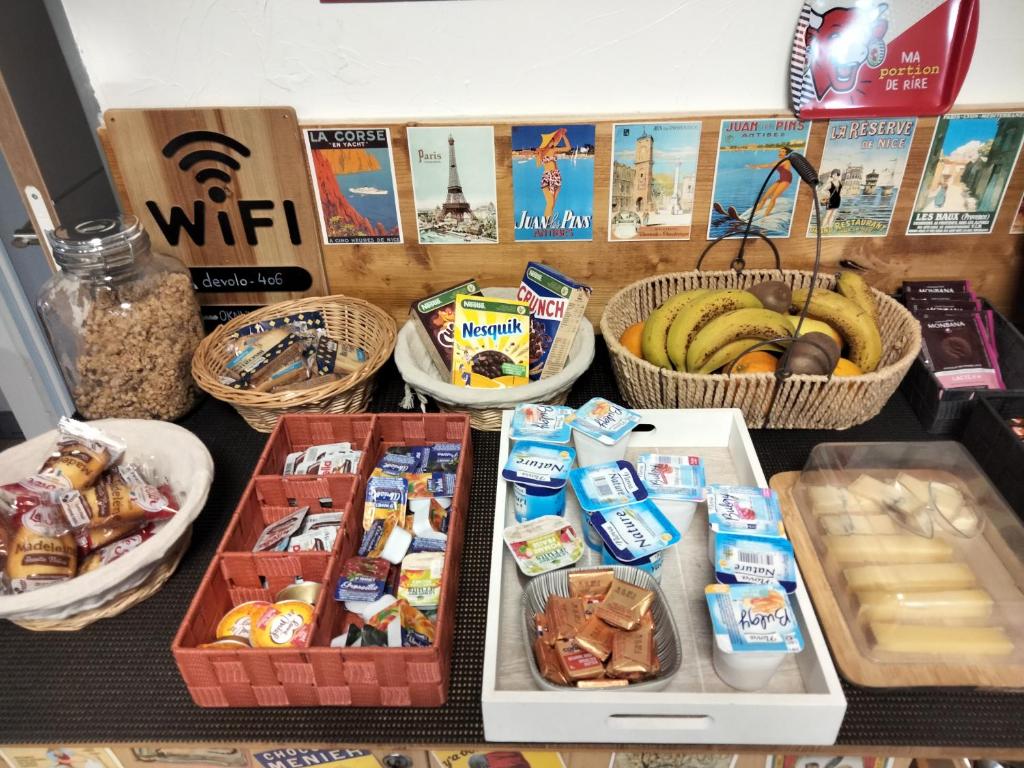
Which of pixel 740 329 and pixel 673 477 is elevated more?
pixel 740 329

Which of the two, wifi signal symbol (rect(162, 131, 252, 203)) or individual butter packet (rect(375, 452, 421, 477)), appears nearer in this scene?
individual butter packet (rect(375, 452, 421, 477))

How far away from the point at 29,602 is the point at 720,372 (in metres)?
1.13

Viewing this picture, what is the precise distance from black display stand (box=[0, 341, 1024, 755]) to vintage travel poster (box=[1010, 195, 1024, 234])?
93 cm

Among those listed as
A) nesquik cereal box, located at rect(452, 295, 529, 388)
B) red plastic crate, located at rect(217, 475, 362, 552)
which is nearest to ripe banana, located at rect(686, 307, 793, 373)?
nesquik cereal box, located at rect(452, 295, 529, 388)

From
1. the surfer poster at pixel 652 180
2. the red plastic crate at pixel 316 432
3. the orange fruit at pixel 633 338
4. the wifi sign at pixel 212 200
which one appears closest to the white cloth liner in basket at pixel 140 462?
the red plastic crate at pixel 316 432

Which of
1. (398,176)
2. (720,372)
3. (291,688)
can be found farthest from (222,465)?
(720,372)

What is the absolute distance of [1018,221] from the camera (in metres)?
1.41

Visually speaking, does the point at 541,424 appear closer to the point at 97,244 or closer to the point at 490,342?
the point at 490,342

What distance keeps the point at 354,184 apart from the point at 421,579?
794 millimetres

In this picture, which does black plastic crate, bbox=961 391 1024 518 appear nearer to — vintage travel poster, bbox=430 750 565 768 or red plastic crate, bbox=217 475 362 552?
vintage travel poster, bbox=430 750 565 768

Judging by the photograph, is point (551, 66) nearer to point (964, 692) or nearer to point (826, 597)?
point (826, 597)

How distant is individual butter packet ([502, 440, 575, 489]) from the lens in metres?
1.08

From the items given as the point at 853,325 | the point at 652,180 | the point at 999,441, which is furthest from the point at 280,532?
the point at 999,441

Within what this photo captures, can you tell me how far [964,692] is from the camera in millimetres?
929
